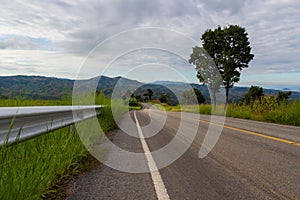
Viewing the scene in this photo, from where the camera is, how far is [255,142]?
289 inches

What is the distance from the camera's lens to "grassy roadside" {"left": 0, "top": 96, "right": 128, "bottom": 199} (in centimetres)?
260

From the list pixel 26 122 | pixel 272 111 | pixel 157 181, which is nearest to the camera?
pixel 26 122

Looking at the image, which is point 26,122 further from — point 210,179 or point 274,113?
point 274,113

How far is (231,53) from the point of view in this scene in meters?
37.1

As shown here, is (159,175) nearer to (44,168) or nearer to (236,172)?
(236,172)

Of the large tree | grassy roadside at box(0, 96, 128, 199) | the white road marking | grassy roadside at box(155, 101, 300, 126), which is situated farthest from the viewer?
the large tree

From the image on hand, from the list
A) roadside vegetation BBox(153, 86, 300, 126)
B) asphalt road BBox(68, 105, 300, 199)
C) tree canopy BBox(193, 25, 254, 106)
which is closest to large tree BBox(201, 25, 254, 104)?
tree canopy BBox(193, 25, 254, 106)

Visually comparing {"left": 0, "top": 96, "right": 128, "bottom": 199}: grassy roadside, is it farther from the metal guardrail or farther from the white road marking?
the white road marking

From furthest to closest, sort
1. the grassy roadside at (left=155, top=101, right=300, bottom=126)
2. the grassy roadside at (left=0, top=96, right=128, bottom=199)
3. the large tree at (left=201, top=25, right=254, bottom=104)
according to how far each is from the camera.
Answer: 1. the large tree at (left=201, top=25, right=254, bottom=104)
2. the grassy roadside at (left=155, top=101, right=300, bottom=126)
3. the grassy roadside at (left=0, top=96, right=128, bottom=199)

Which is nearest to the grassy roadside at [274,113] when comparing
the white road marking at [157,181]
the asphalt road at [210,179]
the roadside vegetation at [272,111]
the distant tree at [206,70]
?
the roadside vegetation at [272,111]

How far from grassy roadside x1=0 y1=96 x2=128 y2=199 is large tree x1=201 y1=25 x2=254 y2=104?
110ft

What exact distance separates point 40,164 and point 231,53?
120ft

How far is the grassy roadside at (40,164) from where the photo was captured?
8.52ft

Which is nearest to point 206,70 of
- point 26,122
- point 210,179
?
point 210,179
